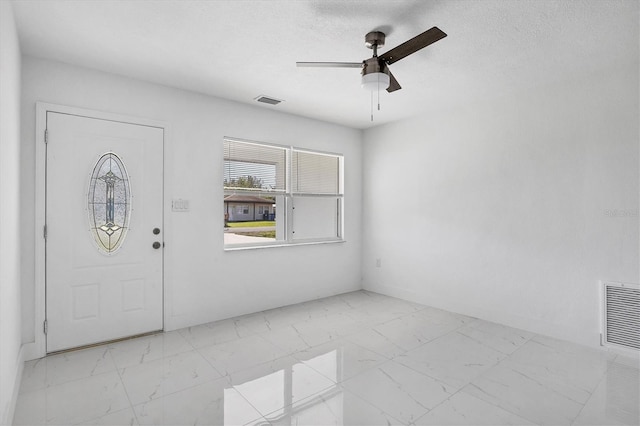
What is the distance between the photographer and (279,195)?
15.1ft

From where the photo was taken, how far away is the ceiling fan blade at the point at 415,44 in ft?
6.73

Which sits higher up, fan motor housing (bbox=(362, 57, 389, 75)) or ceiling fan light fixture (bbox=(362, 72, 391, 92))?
fan motor housing (bbox=(362, 57, 389, 75))

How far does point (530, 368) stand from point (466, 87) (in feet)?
9.12

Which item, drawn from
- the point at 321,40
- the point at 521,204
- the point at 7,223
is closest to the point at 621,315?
Result: the point at 521,204

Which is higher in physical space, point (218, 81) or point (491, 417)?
point (218, 81)

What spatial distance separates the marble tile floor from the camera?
2133mm

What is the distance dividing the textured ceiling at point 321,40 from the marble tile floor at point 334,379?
264cm

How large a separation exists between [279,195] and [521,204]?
2.95 meters

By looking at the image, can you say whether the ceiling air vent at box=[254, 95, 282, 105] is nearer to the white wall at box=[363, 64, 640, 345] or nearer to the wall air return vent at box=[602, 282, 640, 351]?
the white wall at box=[363, 64, 640, 345]

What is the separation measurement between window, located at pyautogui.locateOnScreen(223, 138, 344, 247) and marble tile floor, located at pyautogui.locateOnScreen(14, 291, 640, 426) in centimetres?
129

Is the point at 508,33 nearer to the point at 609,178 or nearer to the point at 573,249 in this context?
the point at 609,178

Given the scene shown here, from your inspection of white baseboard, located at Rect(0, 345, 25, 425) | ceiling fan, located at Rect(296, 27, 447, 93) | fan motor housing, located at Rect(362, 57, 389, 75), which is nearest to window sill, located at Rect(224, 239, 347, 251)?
white baseboard, located at Rect(0, 345, 25, 425)

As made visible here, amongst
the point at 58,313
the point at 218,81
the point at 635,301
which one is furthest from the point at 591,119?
the point at 58,313

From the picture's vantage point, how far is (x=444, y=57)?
2.92m
